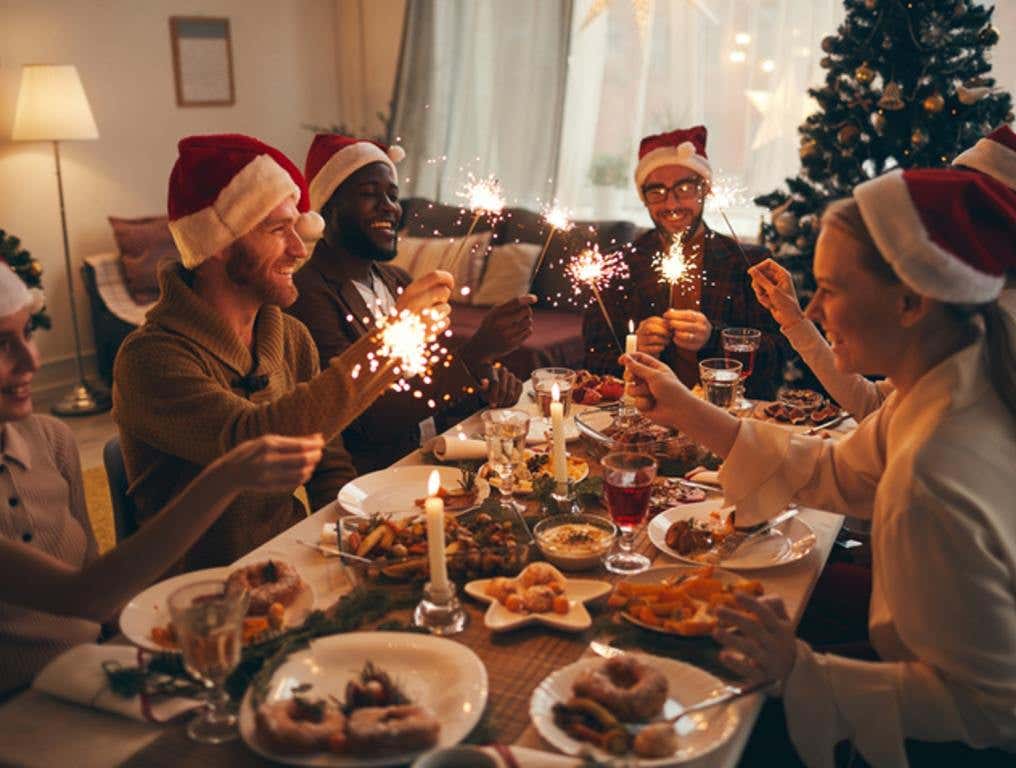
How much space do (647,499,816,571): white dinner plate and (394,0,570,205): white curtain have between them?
4.77 m

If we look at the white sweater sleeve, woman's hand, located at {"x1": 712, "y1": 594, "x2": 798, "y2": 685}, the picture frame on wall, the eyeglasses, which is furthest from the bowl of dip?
the picture frame on wall

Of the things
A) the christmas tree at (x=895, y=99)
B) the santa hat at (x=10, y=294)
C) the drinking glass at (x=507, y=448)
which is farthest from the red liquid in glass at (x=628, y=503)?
the christmas tree at (x=895, y=99)

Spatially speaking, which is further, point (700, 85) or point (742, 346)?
point (700, 85)

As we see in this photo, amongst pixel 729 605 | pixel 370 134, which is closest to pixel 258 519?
pixel 729 605

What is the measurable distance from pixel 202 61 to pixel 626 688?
626 centimetres

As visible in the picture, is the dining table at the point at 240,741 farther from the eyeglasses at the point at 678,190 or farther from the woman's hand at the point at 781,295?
the eyeglasses at the point at 678,190

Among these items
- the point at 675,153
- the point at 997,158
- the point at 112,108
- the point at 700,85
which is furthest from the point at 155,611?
the point at 112,108

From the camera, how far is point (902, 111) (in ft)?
13.7

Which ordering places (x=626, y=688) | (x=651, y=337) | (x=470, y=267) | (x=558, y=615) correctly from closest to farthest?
(x=626, y=688)
(x=558, y=615)
(x=651, y=337)
(x=470, y=267)

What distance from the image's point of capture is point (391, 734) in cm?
119

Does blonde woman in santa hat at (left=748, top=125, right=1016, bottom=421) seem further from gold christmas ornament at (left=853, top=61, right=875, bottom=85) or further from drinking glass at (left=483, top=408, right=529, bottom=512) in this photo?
gold christmas ornament at (left=853, top=61, right=875, bottom=85)

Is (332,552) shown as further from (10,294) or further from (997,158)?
(997,158)

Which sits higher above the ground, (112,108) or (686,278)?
(112,108)

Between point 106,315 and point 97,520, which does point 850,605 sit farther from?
point 106,315
